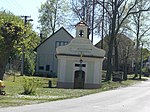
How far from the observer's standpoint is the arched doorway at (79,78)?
5226 centimetres

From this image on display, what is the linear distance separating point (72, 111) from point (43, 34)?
83406 millimetres

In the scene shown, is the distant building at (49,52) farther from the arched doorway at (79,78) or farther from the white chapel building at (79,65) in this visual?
the arched doorway at (79,78)

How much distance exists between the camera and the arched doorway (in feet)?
171

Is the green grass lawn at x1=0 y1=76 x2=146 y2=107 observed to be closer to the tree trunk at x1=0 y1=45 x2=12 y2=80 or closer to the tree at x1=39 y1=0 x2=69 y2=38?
the tree trunk at x1=0 y1=45 x2=12 y2=80

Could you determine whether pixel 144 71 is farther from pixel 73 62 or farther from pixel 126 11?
pixel 73 62

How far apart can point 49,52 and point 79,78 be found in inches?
1250

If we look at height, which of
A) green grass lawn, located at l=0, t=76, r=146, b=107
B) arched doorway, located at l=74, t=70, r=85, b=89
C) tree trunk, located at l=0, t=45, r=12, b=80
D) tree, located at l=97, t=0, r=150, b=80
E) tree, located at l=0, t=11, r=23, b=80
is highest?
tree, located at l=97, t=0, r=150, b=80

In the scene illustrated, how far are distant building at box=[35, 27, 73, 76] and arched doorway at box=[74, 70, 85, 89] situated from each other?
1109 inches

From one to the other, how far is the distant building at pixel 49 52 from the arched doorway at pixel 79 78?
92.4ft

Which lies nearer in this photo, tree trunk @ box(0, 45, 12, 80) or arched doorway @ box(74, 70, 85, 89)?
tree trunk @ box(0, 45, 12, 80)

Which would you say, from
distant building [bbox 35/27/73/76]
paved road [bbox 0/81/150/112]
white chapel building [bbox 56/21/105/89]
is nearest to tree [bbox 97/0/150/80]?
white chapel building [bbox 56/21/105/89]

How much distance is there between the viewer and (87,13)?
6244 cm

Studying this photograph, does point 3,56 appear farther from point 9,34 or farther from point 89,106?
point 89,106

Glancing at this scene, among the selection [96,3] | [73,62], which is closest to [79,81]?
[73,62]
